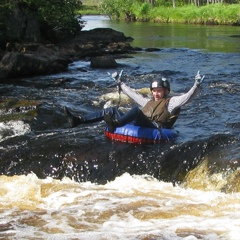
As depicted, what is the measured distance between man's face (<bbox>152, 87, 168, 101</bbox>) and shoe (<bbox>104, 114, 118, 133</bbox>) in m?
1.04

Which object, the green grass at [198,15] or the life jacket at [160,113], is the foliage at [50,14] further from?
the green grass at [198,15]

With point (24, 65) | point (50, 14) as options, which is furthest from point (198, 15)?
point (24, 65)

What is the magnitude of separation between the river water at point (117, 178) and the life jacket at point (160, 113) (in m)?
0.47

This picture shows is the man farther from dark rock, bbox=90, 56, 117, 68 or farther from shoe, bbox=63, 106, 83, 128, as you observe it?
dark rock, bbox=90, 56, 117, 68

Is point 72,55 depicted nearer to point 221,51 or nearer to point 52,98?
point 221,51

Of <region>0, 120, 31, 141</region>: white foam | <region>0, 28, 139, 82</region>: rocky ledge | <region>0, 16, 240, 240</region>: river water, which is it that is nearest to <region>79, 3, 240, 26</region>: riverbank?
<region>0, 28, 139, 82</region>: rocky ledge

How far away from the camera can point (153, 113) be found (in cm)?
1026

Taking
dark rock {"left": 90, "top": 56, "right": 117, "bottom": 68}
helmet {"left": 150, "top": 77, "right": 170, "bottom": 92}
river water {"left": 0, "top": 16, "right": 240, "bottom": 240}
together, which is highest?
helmet {"left": 150, "top": 77, "right": 170, "bottom": 92}

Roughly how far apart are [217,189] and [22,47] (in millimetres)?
16054

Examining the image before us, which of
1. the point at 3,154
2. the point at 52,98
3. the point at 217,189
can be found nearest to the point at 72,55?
the point at 52,98

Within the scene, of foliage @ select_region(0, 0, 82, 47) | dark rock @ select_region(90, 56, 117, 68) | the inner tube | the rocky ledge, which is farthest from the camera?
foliage @ select_region(0, 0, 82, 47)

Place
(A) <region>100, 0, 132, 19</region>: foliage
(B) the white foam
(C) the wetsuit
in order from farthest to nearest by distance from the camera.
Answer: (A) <region>100, 0, 132, 19</region>: foliage
(B) the white foam
(C) the wetsuit

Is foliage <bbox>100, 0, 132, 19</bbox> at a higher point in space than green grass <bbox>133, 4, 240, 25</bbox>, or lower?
higher

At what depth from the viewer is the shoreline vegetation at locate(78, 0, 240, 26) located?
5172 cm
